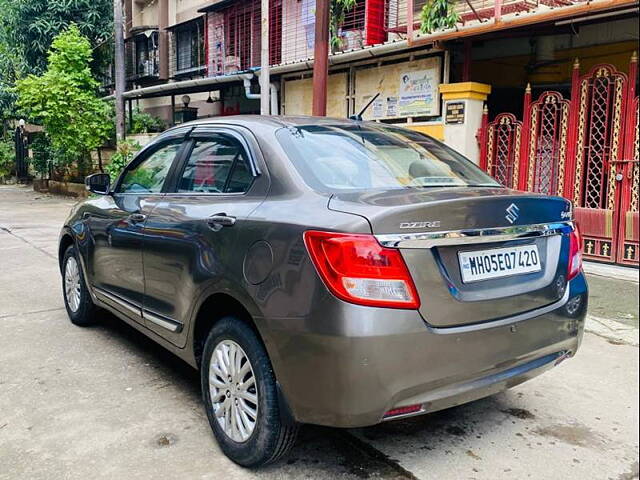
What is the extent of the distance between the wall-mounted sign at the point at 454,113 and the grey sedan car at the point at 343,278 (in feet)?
17.7

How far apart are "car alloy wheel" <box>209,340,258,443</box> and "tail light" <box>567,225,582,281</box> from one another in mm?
1630

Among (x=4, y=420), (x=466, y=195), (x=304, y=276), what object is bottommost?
(x=4, y=420)

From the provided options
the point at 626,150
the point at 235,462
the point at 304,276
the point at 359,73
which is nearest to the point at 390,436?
the point at 235,462

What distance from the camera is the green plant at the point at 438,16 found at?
8562 mm

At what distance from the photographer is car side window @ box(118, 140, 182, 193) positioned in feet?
12.6

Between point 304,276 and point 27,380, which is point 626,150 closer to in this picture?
point 304,276

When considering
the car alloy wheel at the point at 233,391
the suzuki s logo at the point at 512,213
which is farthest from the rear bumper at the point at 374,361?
the suzuki s logo at the point at 512,213

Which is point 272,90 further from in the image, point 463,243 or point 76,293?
point 463,243

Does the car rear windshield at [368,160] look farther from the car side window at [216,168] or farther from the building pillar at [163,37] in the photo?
the building pillar at [163,37]

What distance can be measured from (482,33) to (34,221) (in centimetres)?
1034

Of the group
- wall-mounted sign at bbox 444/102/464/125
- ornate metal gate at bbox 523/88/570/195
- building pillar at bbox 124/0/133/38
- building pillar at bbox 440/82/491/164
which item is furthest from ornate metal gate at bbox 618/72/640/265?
building pillar at bbox 124/0/133/38

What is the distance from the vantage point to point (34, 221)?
13516 millimetres

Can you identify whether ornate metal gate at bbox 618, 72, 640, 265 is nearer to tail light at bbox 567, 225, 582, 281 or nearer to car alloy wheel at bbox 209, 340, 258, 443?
tail light at bbox 567, 225, 582, 281

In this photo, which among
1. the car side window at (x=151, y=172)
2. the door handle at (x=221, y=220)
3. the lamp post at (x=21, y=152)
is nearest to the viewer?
the door handle at (x=221, y=220)
